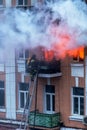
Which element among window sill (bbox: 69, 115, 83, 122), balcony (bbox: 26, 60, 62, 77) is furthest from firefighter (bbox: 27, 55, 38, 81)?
window sill (bbox: 69, 115, 83, 122)

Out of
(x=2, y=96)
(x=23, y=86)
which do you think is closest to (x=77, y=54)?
(x=23, y=86)

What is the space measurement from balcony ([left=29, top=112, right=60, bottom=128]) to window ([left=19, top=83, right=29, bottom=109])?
2.85 feet

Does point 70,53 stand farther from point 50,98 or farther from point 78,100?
point 50,98

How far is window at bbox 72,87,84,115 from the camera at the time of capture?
25141 mm

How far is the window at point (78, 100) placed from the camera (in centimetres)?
2514

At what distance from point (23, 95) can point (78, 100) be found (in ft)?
9.65

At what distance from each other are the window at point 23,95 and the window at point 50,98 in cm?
93

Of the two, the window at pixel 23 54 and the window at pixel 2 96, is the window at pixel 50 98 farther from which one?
the window at pixel 2 96

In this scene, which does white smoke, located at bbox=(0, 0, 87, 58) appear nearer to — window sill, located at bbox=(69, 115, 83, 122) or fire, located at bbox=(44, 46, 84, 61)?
fire, located at bbox=(44, 46, 84, 61)

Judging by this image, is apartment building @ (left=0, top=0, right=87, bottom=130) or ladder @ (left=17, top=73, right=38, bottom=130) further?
ladder @ (left=17, top=73, right=38, bottom=130)

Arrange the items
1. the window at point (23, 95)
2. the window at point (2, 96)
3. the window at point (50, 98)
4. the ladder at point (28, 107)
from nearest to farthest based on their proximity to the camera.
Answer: the window at point (50, 98) < the ladder at point (28, 107) < the window at point (23, 95) < the window at point (2, 96)

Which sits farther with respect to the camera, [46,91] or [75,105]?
[46,91]

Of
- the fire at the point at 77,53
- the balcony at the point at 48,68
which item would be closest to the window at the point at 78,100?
the balcony at the point at 48,68

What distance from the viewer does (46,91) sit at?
26.2 metres
